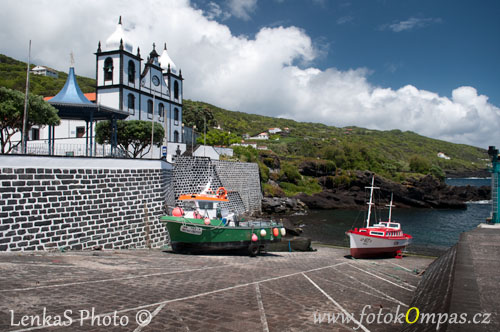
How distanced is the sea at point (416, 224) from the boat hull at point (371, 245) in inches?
208

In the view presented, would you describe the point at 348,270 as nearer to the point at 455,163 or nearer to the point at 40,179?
the point at 40,179

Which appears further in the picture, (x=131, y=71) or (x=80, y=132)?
(x=131, y=71)

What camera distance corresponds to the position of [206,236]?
15.2 metres

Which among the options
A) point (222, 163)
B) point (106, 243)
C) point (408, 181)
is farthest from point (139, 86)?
point (408, 181)

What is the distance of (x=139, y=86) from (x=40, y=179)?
2757 centimetres

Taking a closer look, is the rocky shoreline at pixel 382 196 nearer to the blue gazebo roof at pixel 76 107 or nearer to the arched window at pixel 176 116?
the arched window at pixel 176 116

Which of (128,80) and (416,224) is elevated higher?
(128,80)

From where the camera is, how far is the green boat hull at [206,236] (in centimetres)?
1503

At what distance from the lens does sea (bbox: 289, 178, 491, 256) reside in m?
29.0

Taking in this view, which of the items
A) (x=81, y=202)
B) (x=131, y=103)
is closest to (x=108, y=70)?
(x=131, y=103)

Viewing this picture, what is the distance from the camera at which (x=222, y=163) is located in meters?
33.1

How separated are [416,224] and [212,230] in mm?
32246

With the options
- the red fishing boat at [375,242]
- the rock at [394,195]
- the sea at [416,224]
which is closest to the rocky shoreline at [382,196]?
the rock at [394,195]

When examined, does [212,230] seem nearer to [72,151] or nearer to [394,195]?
[72,151]
